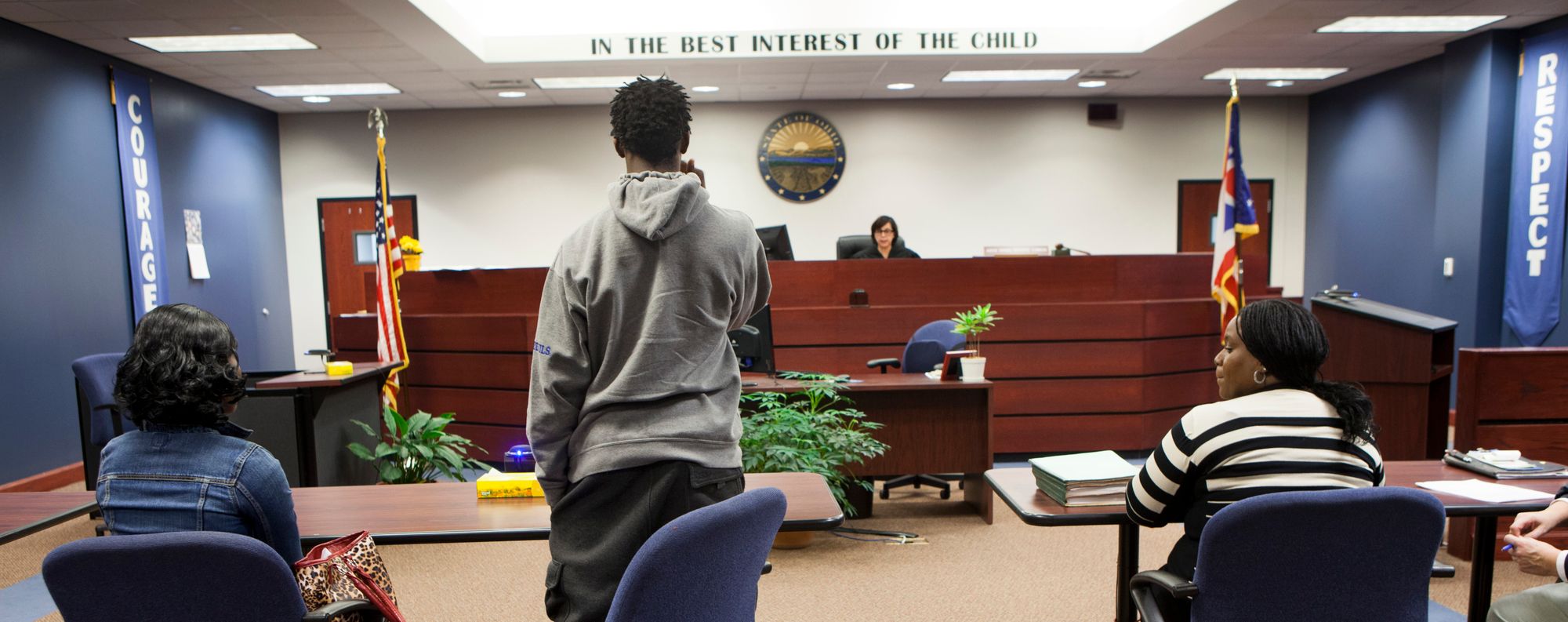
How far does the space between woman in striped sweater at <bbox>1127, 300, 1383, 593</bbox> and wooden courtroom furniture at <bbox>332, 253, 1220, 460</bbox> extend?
12.1 feet

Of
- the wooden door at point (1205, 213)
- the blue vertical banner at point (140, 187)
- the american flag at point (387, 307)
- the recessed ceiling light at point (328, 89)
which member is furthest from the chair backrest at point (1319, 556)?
the wooden door at point (1205, 213)

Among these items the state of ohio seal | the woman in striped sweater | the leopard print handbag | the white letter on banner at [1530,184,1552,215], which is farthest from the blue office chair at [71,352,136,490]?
the white letter on banner at [1530,184,1552,215]

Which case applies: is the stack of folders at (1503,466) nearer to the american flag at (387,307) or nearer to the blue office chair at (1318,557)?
the blue office chair at (1318,557)

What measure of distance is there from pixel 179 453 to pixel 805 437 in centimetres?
242

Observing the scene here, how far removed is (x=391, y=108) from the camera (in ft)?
26.7

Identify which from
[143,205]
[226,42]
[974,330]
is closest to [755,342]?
[974,330]

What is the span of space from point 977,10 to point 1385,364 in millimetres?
4073

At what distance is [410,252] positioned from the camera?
19.4 ft

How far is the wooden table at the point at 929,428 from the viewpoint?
4.16 meters

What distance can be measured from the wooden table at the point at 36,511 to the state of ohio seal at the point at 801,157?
21.4ft

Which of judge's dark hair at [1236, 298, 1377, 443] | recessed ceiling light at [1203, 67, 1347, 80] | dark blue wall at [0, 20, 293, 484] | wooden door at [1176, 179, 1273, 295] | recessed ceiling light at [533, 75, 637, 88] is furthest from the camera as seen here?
wooden door at [1176, 179, 1273, 295]

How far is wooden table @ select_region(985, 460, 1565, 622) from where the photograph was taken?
1.86 metres

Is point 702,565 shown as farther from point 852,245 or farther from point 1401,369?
point 852,245

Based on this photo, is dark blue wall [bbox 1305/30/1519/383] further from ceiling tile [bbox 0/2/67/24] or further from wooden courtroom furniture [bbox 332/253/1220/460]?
ceiling tile [bbox 0/2/67/24]
